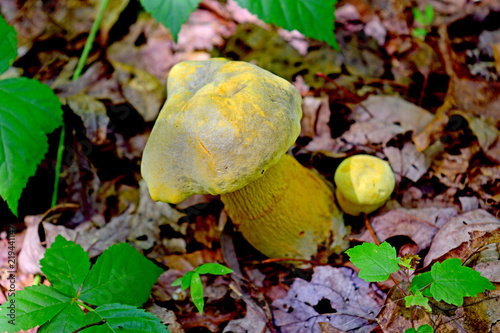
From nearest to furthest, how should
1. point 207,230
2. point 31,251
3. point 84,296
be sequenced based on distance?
point 84,296
point 31,251
point 207,230

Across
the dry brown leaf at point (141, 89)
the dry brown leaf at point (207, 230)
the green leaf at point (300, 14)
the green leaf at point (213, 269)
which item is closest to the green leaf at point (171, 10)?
the green leaf at point (300, 14)

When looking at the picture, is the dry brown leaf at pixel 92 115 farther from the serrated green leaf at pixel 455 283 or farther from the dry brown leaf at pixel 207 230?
the serrated green leaf at pixel 455 283

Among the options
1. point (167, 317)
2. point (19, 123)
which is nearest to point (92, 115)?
point (19, 123)

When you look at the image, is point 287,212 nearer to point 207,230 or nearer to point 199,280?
point 199,280

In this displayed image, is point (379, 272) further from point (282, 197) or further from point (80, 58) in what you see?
point (80, 58)

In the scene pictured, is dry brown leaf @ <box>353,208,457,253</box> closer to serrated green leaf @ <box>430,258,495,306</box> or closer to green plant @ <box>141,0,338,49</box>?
serrated green leaf @ <box>430,258,495,306</box>

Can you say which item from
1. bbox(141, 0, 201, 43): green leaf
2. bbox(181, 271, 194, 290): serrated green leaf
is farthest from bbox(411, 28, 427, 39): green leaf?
bbox(181, 271, 194, 290): serrated green leaf
